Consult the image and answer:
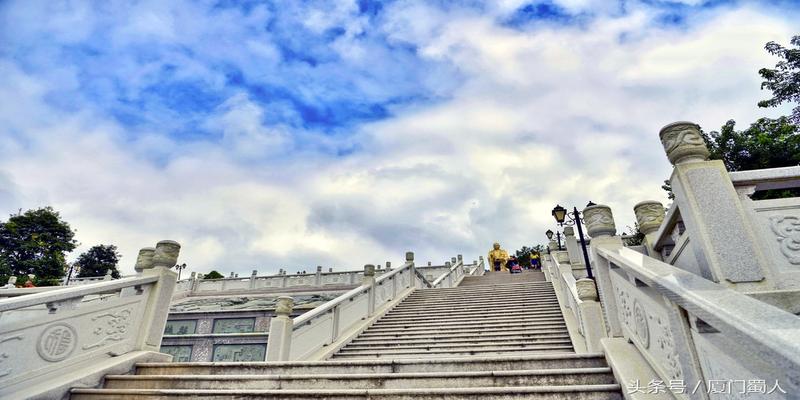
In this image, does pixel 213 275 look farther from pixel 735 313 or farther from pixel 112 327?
pixel 735 313

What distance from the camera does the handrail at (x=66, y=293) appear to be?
3.80m

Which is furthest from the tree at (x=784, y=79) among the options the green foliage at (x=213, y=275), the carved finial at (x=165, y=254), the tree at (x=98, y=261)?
the tree at (x=98, y=261)

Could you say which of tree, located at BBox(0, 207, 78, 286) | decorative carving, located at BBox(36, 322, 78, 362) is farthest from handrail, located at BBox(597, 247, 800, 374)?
tree, located at BBox(0, 207, 78, 286)

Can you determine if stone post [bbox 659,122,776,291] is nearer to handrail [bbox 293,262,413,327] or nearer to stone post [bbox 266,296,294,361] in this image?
stone post [bbox 266,296,294,361]

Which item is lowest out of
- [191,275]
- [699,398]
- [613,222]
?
[699,398]

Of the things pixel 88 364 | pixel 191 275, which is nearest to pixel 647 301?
pixel 88 364

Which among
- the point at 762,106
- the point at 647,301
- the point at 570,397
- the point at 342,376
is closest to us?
the point at 647,301

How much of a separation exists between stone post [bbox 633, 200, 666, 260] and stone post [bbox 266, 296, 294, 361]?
5.52 meters

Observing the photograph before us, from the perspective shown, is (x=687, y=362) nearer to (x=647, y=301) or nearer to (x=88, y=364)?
(x=647, y=301)

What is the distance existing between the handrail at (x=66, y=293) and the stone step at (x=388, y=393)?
102 cm

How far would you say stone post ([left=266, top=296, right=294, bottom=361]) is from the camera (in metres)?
6.53

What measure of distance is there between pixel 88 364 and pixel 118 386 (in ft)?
1.70

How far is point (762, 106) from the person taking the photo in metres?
13.9

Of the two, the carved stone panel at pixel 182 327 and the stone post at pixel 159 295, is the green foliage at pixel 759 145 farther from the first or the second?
the carved stone panel at pixel 182 327
